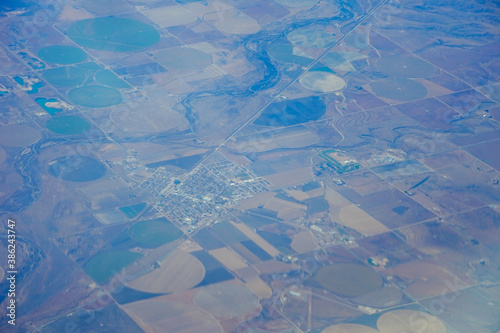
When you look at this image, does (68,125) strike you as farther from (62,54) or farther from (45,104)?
(62,54)

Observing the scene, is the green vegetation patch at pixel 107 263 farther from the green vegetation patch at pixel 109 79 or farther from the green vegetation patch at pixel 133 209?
the green vegetation patch at pixel 109 79

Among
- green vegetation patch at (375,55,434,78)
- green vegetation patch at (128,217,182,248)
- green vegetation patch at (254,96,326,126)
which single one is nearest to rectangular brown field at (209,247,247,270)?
green vegetation patch at (128,217,182,248)

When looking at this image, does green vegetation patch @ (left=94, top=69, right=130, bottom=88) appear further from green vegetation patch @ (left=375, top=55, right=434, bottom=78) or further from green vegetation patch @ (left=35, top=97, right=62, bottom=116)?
green vegetation patch @ (left=375, top=55, right=434, bottom=78)

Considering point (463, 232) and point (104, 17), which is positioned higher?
point (104, 17)

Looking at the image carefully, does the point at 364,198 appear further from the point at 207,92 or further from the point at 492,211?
the point at 207,92

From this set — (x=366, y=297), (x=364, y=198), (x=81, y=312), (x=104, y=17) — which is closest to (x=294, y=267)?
(x=366, y=297)

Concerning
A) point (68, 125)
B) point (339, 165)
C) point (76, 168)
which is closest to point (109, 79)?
point (68, 125)
